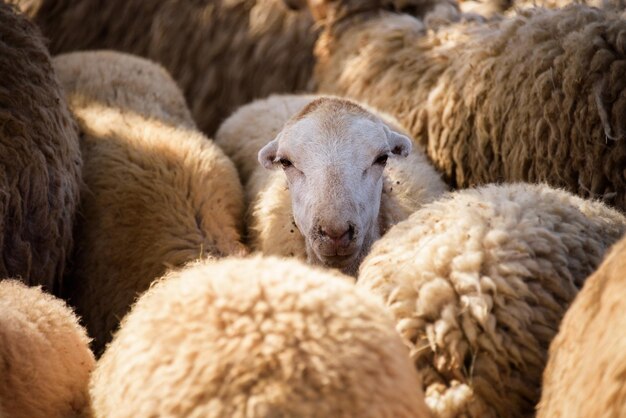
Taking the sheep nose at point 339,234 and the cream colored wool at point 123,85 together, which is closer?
the sheep nose at point 339,234

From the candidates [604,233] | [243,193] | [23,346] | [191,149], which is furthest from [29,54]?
[604,233]

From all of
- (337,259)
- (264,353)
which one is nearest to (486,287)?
(264,353)

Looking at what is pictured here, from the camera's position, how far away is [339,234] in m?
3.78

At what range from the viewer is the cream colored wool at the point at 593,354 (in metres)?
2.21

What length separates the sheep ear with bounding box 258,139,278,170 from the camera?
4.49 metres

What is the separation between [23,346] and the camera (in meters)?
2.94

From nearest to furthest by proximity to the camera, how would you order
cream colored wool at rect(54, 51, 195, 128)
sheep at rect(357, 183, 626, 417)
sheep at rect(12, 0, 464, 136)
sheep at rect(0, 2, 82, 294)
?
sheep at rect(357, 183, 626, 417) < sheep at rect(0, 2, 82, 294) < cream colored wool at rect(54, 51, 195, 128) < sheep at rect(12, 0, 464, 136)

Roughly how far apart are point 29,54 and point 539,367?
296cm

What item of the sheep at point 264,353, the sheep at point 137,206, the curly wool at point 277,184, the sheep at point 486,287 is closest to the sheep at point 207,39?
the curly wool at point 277,184

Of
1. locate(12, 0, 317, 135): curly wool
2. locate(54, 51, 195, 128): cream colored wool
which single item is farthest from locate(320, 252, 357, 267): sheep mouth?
locate(12, 0, 317, 135): curly wool

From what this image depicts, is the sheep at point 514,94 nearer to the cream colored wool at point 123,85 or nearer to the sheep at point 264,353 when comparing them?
the cream colored wool at point 123,85

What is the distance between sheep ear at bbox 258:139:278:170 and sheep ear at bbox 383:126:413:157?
0.55 meters

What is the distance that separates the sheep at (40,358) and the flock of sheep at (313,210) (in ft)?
0.03

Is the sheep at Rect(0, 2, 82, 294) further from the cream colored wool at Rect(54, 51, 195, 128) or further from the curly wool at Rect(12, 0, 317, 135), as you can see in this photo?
the curly wool at Rect(12, 0, 317, 135)
